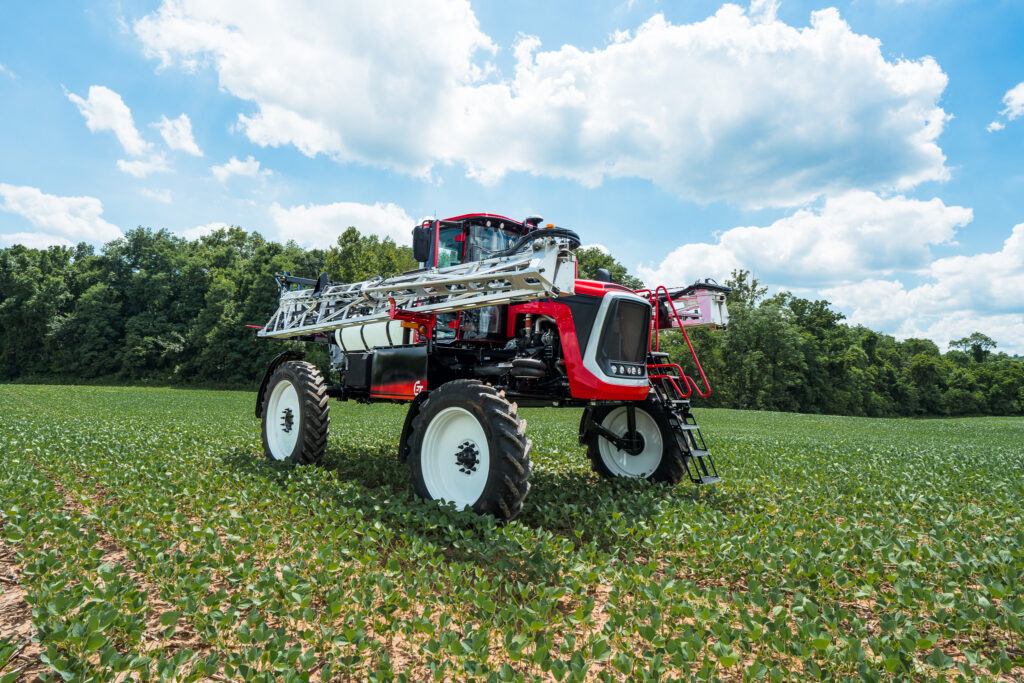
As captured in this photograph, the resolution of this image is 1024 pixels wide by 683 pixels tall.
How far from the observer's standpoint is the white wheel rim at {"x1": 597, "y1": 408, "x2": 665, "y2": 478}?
6.92m

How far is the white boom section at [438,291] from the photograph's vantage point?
468 cm

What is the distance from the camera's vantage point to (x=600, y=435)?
7.20 metres

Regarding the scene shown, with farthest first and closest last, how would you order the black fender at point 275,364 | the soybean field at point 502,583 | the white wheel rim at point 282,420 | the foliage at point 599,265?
the foliage at point 599,265 → the black fender at point 275,364 → the white wheel rim at point 282,420 → the soybean field at point 502,583

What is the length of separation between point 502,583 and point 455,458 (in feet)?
5.54

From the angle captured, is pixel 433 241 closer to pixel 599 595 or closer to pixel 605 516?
pixel 605 516

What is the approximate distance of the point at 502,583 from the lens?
392 cm

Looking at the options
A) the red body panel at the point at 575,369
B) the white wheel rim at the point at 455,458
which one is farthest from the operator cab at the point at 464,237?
the white wheel rim at the point at 455,458

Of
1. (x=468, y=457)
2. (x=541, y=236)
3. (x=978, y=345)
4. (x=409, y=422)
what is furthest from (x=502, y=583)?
(x=978, y=345)

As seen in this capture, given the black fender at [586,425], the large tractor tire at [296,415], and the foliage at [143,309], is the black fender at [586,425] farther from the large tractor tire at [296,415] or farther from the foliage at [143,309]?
the foliage at [143,309]

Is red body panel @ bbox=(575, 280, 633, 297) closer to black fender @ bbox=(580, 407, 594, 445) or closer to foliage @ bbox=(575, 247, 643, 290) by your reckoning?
black fender @ bbox=(580, 407, 594, 445)

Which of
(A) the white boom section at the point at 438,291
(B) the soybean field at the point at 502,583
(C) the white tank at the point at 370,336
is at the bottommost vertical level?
(B) the soybean field at the point at 502,583

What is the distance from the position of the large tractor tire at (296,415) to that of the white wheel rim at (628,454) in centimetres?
372

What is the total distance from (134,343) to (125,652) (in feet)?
177

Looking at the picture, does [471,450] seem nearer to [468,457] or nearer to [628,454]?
[468,457]
